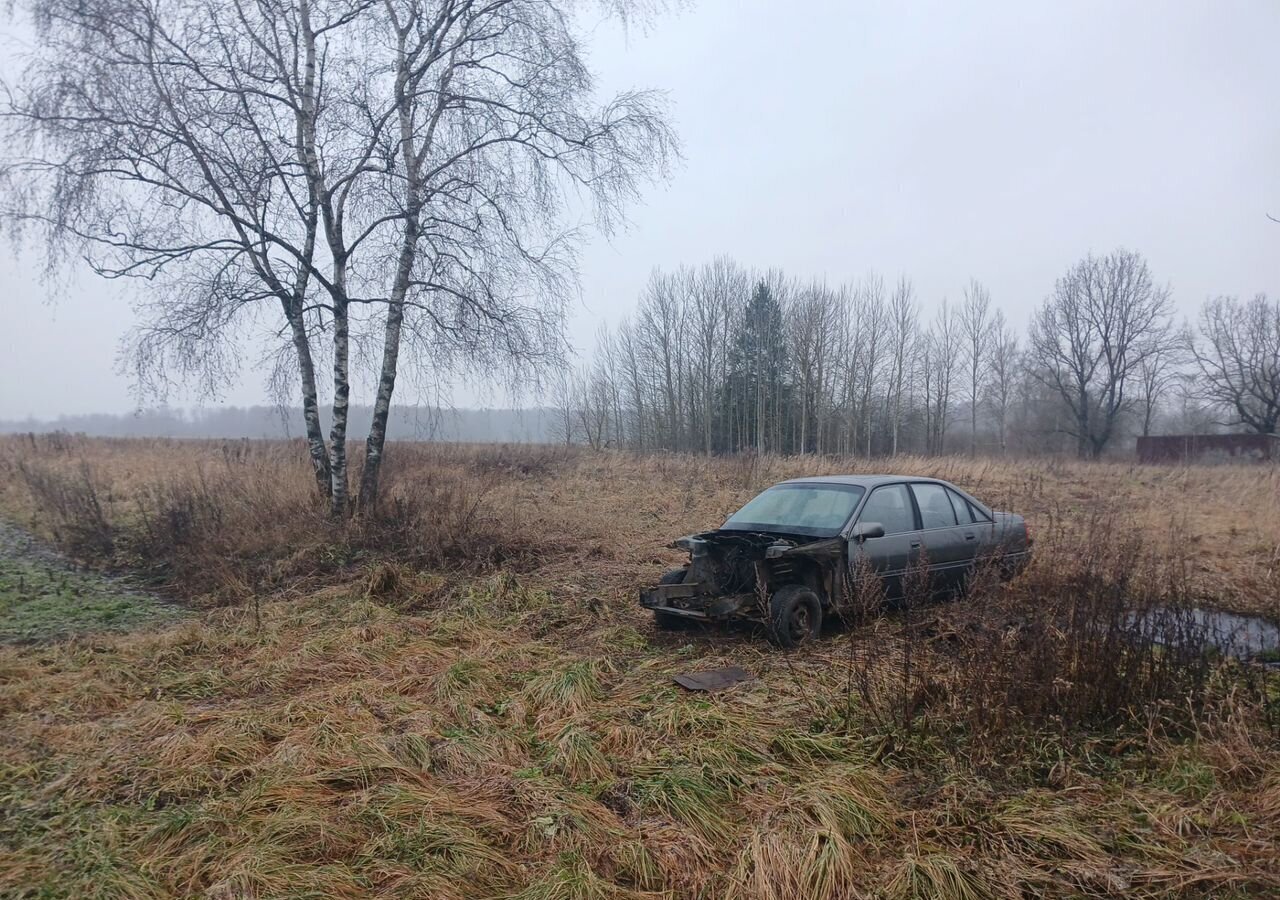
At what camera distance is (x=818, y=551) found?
6453 mm

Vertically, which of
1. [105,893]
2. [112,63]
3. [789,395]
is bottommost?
[105,893]

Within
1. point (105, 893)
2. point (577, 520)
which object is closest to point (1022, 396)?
point (577, 520)

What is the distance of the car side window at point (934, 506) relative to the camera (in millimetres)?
7531

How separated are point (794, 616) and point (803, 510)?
1282mm

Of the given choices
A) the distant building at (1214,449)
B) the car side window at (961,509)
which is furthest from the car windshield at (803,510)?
the distant building at (1214,449)

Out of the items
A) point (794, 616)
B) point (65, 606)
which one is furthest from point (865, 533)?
point (65, 606)

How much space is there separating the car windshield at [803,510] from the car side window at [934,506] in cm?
80

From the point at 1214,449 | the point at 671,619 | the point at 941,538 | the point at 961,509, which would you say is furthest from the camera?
the point at 1214,449

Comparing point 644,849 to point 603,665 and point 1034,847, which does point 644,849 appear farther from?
point 603,665

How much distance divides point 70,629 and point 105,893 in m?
5.25

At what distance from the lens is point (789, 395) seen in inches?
1549

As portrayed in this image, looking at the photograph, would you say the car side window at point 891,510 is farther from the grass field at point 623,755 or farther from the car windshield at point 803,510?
the grass field at point 623,755

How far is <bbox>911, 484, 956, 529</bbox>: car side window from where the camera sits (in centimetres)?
753

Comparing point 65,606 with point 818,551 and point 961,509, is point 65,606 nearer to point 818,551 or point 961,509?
point 818,551
